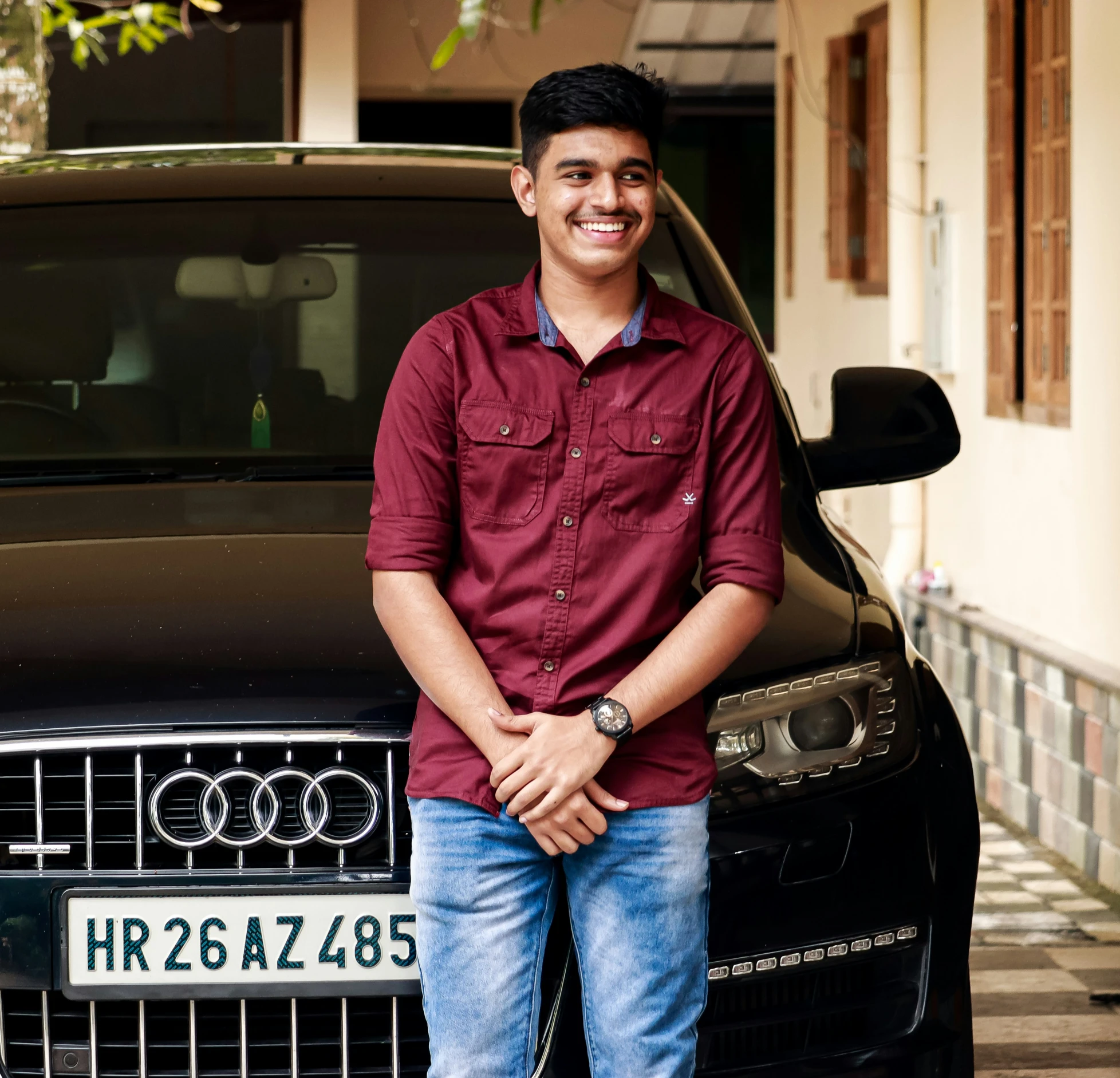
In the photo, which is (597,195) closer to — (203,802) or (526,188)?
(526,188)

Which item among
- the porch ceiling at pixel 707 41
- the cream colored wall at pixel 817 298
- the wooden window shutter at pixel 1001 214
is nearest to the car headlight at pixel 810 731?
the wooden window shutter at pixel 1001 214

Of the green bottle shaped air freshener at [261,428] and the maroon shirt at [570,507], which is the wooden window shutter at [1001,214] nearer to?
the green bottle shaped air freshener at [261,428]

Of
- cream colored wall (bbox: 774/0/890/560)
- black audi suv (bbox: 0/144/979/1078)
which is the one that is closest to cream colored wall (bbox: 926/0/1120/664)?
cream colored wall (bbox: 774/0/890/560)

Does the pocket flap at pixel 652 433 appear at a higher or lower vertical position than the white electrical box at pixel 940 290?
lower

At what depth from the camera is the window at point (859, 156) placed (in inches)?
338

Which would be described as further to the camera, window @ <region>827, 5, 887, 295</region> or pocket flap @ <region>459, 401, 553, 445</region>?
window @ <region>827, 5, 887, 295</region>

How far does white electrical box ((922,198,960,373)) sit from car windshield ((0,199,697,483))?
3824mm

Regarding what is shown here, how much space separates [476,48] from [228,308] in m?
9.66

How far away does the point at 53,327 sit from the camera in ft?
10.9

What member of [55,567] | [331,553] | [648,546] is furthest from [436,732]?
[55,567]

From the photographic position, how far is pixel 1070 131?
561cm

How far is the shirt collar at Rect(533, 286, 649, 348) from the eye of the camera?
220cm

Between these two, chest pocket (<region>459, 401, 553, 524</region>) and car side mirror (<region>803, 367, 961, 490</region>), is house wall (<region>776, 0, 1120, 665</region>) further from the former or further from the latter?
chest pocket (<region>459, 401, 553, 524</region>)

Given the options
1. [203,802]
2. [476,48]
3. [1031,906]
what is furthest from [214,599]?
[476,48]
